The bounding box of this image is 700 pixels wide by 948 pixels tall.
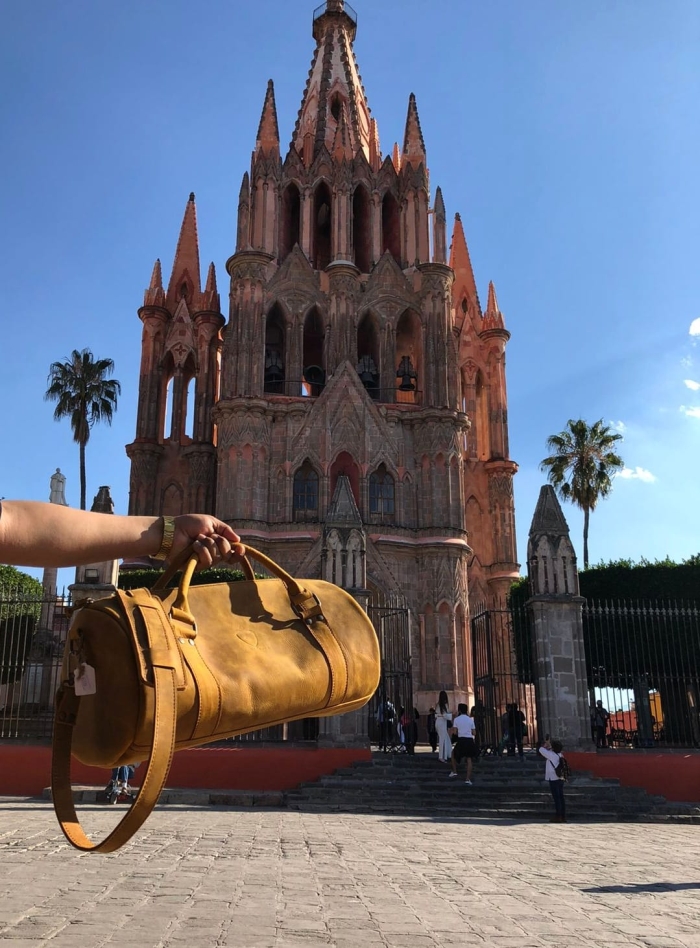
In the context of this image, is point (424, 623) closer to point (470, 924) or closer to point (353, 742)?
point (353, 742)

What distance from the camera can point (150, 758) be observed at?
2150 mm

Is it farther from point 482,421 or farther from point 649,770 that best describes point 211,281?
point 649,770

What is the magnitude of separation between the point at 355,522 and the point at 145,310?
25.0 metres

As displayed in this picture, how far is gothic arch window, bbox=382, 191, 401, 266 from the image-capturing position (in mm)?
38219

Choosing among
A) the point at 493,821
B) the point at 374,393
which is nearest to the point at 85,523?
the point at 493,821

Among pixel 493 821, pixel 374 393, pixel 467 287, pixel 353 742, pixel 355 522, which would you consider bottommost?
pixel 493 821

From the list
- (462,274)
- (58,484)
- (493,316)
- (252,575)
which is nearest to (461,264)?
(462,274)

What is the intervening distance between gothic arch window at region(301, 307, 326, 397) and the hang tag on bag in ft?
107

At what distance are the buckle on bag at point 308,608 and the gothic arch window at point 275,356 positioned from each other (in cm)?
3163

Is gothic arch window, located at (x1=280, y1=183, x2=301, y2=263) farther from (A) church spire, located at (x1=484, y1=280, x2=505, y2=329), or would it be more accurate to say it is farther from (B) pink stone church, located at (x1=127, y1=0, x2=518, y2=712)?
(A) church spire, located at (x1=484, y1=280, x2=505, y2=329)

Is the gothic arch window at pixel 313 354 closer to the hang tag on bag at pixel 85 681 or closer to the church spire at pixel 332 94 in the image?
the church spire at pixel 332 94

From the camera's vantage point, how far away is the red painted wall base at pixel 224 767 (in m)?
15.2

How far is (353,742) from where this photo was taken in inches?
627

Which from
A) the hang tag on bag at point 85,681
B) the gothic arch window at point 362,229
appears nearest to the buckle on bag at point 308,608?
the hang tag on bag at point 85,681
